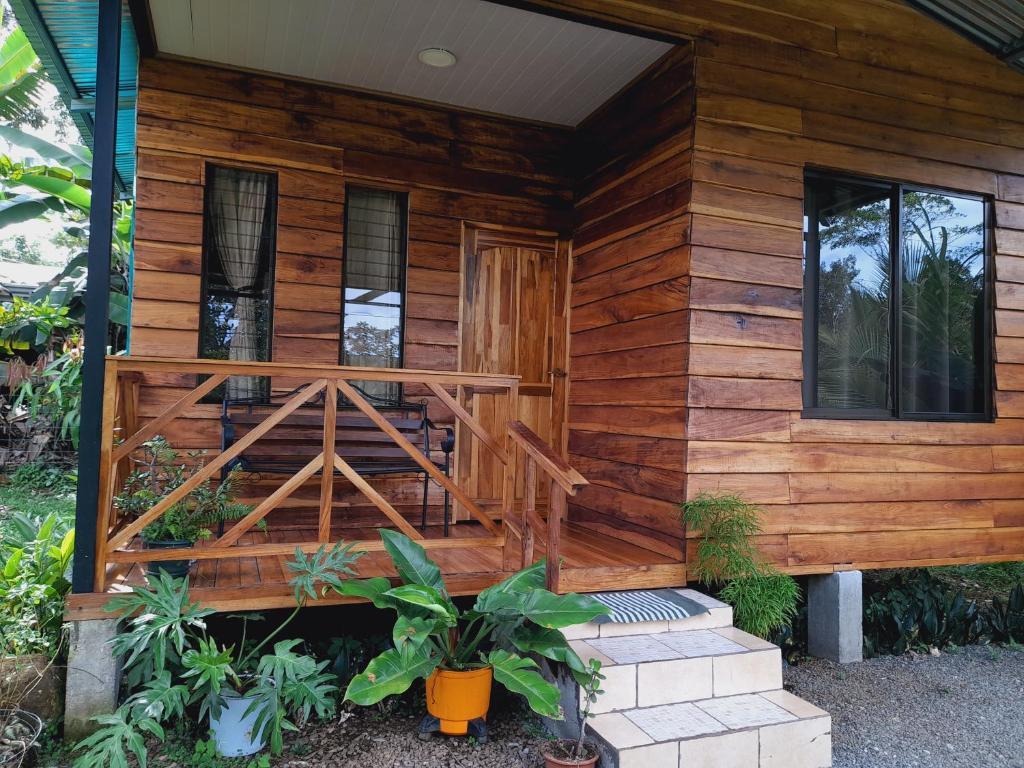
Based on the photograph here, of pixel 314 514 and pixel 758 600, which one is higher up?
pixel 314 514

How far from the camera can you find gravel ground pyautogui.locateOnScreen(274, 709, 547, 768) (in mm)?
2732

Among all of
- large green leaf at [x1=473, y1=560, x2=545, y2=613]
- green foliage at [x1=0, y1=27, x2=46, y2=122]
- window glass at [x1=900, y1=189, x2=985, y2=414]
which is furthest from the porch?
green foliage at [x1=0, y1=27, x2=46, y2=122]

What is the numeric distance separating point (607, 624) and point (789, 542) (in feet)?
4.37

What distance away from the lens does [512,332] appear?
16.8ft

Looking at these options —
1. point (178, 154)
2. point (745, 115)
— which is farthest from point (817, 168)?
point (178, 154)

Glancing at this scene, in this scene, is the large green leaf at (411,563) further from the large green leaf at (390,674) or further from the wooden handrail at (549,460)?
the wooden handrail at (549,460)

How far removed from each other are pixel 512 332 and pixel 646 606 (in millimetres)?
2338

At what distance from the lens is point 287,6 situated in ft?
12.1

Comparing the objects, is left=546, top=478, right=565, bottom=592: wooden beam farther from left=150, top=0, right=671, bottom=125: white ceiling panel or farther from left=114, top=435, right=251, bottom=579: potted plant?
left=150, top=0, right=671, bottom=125: white ceiling panel

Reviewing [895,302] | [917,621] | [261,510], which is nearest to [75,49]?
[261,510]

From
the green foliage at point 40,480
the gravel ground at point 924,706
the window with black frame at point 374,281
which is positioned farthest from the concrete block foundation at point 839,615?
the green foliage at point 40,480

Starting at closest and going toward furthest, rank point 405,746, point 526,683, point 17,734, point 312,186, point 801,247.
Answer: point 526,683
point 17,734
point 405,746
point 801,247
point 312,186

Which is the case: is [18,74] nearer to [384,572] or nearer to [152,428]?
[152,428]

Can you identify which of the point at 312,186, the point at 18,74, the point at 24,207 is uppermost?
the point at 18,74
